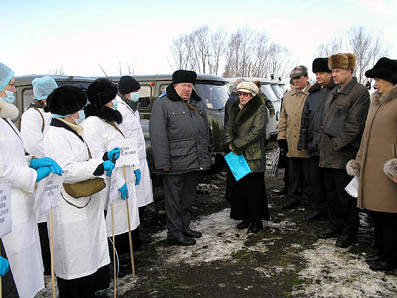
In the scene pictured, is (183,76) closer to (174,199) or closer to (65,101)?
(174,199)

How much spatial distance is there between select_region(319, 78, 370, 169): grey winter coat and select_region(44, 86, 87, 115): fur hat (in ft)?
8.96

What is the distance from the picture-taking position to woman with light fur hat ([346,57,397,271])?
3.28 metres

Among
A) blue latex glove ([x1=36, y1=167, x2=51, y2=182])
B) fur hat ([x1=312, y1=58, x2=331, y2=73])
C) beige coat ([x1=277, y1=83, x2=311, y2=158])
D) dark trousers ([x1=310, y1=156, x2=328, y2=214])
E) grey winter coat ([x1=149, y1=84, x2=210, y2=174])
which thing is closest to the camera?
blue latex glove ([x1=36, y1=167, x2=51, y2=182])

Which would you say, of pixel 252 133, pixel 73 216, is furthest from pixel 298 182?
pixel 73 216

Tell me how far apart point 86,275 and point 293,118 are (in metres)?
3.73

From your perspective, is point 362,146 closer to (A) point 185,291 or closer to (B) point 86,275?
(A) point 185,291

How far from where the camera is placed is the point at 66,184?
269 cm

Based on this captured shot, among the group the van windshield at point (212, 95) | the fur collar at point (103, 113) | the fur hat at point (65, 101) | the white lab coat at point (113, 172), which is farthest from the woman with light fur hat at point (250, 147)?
the van windshield at point (212, 95)

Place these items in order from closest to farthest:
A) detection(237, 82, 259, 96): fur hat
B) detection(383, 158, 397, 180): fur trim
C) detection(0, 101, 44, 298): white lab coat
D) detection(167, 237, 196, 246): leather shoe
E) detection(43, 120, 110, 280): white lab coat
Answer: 1. detection(0, 101, 44, 298): white lab coat
2. detection(43, 120, 110, 280): white lab coat
3. detection(383, 158, 397, 180): fur trim
4. detection(167, 237, 196, 246): leather shoe
5. detection(237, 82, 259, 96): fur hat

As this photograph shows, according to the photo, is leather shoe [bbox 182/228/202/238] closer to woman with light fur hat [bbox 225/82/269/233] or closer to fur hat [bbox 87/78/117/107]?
woman with light fur hat [bbox 225/82/269/233]

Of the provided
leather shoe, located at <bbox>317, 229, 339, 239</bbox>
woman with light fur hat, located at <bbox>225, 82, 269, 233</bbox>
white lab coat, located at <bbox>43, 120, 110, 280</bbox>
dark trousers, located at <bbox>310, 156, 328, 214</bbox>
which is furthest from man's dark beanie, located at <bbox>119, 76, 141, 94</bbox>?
leather shoe, located at <bbox>317, 229, 339, 239</bbox>

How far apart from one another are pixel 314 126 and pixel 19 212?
368 cm

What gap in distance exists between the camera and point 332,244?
415 centimetres

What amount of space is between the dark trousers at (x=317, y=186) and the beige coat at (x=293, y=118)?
232mm
